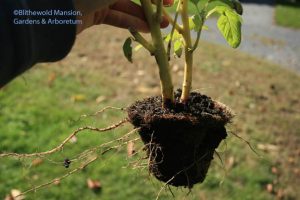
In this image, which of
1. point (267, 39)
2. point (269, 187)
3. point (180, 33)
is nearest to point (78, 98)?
point (269, 187)

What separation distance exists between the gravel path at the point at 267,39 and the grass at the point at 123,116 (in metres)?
0.92

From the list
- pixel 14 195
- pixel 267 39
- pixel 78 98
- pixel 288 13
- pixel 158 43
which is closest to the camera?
pixel 158 43

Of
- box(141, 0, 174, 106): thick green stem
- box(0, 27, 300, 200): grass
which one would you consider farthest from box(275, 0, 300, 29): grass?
box(141, 0, 174, 106): thick green stem

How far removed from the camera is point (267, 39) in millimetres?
A: 8086

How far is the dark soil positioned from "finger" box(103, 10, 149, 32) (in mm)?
275

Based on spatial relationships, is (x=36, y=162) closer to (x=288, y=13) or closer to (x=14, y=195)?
(x=14, y=195)

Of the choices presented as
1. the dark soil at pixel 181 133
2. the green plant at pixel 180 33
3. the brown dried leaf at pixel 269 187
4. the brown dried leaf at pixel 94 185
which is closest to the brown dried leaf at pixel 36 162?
the brown dried leaf at pixel 94 185

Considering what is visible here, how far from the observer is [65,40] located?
4.67 ft

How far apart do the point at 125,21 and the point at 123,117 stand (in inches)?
86.5

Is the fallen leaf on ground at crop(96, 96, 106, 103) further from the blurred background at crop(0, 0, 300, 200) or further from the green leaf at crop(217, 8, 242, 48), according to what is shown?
the green leaf at crop(217, 8, 242, 48)

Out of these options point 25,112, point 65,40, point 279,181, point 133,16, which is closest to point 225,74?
point 279,181

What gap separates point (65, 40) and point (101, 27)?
17.8 feet

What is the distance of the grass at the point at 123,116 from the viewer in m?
3.20

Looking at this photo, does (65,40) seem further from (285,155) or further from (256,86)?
(256,86)
